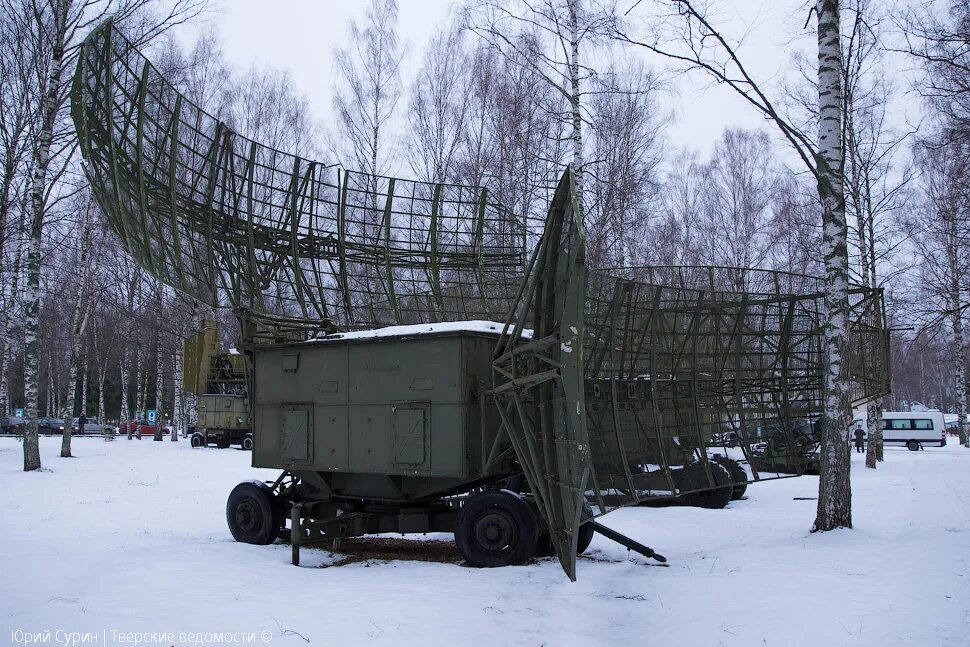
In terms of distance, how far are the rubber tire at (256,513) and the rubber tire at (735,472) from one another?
5596 mm

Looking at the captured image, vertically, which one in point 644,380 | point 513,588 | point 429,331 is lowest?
point 513,588

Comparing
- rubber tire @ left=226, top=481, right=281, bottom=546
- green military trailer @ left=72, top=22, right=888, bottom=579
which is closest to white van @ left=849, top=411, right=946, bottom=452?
green military trailer @ left=72, top=22, right=888, bottom=579

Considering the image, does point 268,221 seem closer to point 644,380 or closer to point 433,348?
point 433,348

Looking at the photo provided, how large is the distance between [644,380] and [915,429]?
33.6m

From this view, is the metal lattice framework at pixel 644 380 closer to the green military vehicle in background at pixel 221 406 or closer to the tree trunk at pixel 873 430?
the tree trunk at pixel 873 430

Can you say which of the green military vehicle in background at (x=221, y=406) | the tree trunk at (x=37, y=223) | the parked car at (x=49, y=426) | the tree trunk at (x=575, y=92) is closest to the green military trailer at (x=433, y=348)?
the tree trunk at (x=575, y=92)

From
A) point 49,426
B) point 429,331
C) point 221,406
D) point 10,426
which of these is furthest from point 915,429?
point 10,426

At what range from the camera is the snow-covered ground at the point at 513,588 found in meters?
5.29

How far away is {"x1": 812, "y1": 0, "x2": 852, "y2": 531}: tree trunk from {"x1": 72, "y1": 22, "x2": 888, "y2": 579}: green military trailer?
3.84 feet

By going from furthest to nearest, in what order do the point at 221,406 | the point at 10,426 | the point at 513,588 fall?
the point at 10,426 → the point at 221,406 → the point at 513,588

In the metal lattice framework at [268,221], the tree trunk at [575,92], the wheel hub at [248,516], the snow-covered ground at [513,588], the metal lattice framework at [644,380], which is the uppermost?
the tree trunk at [575,92]

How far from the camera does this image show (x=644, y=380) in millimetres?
9734

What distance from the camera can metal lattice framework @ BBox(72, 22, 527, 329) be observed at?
8.24 meters

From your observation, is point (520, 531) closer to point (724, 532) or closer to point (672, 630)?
point (672, 630)
